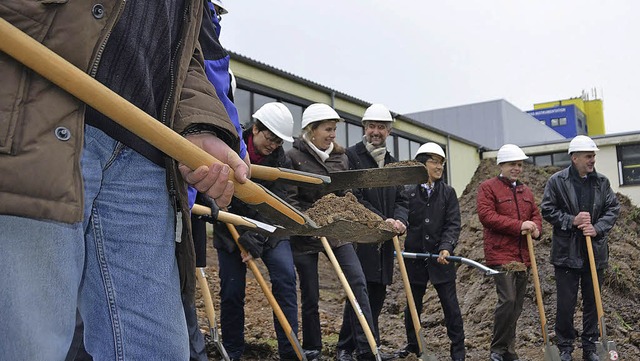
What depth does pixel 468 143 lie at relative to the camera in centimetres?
2305

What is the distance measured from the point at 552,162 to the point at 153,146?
23.2 meters

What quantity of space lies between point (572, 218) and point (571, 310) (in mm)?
993

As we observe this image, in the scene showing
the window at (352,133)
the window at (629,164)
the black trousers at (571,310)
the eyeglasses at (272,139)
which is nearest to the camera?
the eyeglasses at (272,139)

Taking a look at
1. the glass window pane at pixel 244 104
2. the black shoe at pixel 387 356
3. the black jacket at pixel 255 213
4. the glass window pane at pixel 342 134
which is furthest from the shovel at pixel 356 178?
the glass window pane at pixel 342 134

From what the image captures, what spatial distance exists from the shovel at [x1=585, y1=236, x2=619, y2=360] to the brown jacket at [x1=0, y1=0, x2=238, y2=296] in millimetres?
6162

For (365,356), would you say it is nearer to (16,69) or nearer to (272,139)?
(272,139)

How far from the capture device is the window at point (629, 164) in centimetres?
2025

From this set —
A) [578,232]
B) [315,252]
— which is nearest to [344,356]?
[315,252]

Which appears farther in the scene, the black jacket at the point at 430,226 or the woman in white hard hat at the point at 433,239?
the black jacket at the point at 430,226

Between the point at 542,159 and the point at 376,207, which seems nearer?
the point at 376,207

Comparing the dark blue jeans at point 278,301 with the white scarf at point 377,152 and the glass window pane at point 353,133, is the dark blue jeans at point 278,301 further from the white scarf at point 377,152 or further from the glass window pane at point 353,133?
the glass window pane at point 353,133

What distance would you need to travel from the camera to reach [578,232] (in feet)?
21.8

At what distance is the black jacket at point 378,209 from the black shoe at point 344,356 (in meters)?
0.69

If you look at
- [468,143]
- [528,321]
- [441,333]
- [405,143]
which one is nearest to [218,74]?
[441,333]
